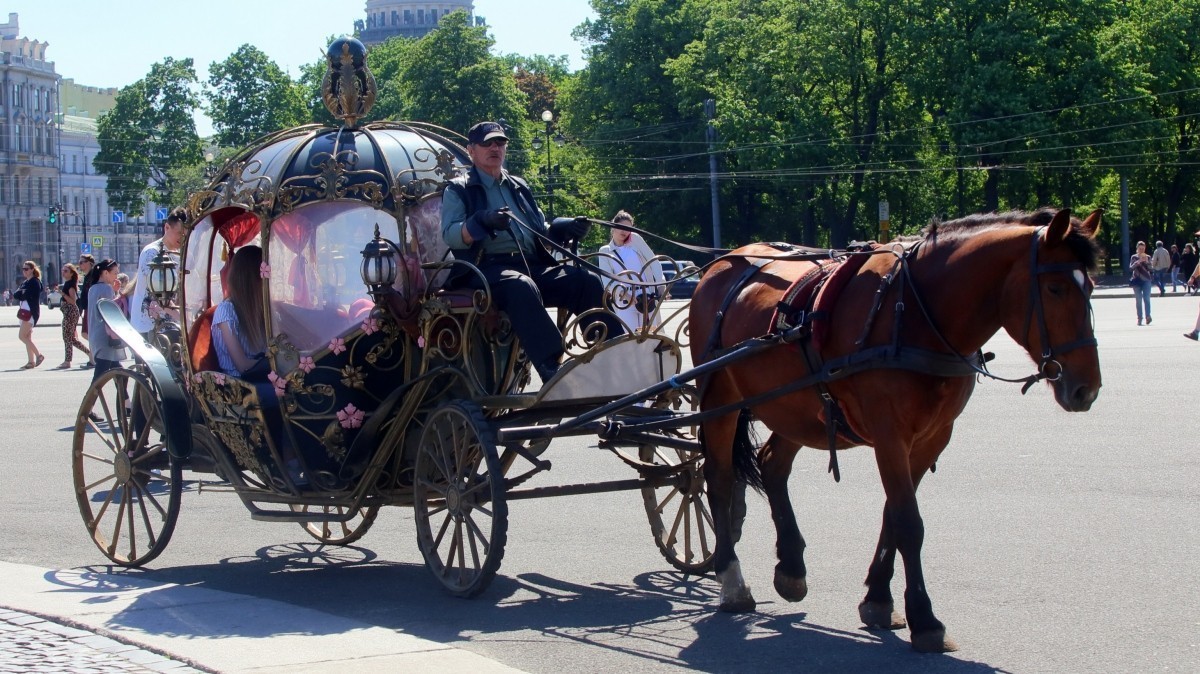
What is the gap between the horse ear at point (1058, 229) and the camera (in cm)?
602

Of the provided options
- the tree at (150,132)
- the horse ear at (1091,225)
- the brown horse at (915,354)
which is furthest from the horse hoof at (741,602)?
the tree at (150,132)

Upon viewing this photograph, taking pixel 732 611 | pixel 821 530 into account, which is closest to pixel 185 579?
pixel 732 611

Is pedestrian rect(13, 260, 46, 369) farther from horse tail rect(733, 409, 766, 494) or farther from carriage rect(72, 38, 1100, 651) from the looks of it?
horse tail rect(733, 409, 766, 494)

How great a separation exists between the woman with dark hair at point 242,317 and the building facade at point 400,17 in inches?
7117

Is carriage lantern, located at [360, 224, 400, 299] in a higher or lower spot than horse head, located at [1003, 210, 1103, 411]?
higher

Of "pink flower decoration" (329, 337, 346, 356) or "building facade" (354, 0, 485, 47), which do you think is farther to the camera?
"building facade" (354, 0, 485, 47)

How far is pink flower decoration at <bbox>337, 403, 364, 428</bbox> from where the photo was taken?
8.67 m

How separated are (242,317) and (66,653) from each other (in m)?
2.91

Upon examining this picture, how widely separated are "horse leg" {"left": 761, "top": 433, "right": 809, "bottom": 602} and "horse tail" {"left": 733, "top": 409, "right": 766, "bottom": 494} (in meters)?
0.04

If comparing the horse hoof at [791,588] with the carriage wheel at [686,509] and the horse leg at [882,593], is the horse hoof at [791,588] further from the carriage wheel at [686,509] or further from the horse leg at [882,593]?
the carriage wheel at [686,509]

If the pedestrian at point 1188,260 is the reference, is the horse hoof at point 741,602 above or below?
below

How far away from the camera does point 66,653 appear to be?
666 centimetres

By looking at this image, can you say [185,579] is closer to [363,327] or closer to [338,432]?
[338,432]

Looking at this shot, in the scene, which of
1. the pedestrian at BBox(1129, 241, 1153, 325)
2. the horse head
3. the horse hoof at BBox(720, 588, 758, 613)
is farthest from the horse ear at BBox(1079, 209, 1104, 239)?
the pedestrian at BBox(1129, 241, 1153, 325)
